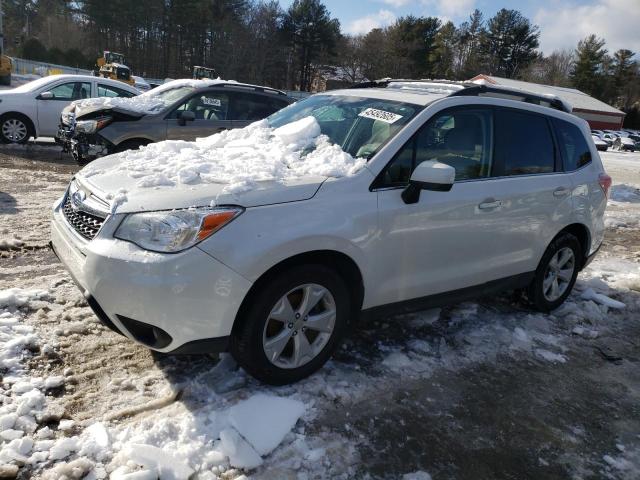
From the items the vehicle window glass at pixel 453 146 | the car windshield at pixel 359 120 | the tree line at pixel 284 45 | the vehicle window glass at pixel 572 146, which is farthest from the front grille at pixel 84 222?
the tree line at pixel 284 45

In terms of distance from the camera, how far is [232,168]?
3404 mm

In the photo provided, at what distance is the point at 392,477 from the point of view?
274 centimetres

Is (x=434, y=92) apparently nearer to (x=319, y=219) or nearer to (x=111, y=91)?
(x=319, y=219)

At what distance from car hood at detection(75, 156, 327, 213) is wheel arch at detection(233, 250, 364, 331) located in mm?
350

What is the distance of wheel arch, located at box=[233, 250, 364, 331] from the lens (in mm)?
3014

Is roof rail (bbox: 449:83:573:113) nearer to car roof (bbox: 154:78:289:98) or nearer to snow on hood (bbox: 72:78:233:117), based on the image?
car roof (bbox: 154:78:289:98)

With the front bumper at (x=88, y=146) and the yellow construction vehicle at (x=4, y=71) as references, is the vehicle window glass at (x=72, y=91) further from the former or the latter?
the yellow construction vehicle at (x=4, y=71)

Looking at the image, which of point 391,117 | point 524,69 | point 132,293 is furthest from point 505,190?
point 524,69

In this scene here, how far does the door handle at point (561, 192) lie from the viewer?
4670mm

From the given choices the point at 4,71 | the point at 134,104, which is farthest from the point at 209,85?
the point at 4,71

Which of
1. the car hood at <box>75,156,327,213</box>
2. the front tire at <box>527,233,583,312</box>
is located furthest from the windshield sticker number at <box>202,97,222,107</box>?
the front tire at <box>527,233,583,312</box>

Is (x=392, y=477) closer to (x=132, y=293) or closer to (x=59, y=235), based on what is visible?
(x=132, y=293)

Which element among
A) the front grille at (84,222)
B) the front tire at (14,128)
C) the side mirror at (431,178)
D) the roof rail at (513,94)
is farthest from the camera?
the front tire at (14,128)

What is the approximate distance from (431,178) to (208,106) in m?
6.97
